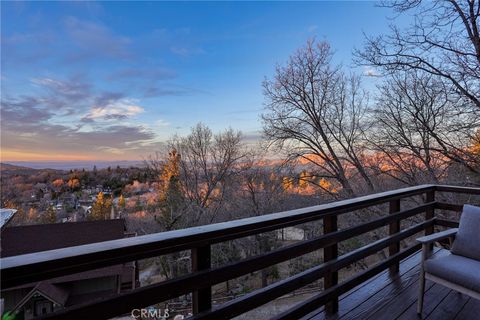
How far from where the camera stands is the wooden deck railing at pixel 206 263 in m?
0.97

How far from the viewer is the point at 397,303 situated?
2.38 m

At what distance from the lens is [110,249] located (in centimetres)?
108

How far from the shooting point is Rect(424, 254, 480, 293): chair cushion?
1.99 m

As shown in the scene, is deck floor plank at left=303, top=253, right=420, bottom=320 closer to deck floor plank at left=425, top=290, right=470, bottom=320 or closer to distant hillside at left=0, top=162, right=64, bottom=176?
deck floor plank at left=425, top=290, right=470, bottom=320

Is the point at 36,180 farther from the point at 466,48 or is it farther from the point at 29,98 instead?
the point at 466,48

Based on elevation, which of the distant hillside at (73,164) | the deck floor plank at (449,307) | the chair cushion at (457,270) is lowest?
the deck floor plank at (449,307)

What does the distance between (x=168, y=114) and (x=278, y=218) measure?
1592 cm

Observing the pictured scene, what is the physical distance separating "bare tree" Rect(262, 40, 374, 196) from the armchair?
27.1ft

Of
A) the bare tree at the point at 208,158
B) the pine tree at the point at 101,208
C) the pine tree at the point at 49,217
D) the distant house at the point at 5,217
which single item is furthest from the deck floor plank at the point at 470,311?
the pine tree at the point at 101,208

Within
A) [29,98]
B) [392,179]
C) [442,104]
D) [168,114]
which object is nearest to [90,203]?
[168,114]

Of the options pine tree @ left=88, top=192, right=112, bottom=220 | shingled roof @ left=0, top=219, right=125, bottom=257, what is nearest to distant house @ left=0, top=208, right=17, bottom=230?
shingled roof @ left=0, top=219, right=125, bottom=257

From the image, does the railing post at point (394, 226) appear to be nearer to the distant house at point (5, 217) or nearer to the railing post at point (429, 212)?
the railing post at point (429, 212)

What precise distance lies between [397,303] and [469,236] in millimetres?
795

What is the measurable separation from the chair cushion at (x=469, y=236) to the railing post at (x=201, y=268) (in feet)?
7.17
